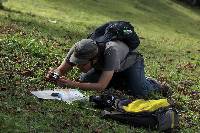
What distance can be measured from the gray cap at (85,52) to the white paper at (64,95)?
0.72 meters

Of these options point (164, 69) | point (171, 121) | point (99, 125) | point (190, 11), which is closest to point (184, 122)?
point (171, 121)

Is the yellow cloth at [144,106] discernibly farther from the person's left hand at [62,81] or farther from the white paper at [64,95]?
the person's left hand at [62,81]

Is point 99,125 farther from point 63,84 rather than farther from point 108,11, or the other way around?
point 108,11

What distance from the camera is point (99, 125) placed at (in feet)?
35.1

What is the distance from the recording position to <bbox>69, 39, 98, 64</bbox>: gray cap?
1208 centimetres

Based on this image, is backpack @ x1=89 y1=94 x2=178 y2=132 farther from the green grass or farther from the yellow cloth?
the green grass

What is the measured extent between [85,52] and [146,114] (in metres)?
2.14

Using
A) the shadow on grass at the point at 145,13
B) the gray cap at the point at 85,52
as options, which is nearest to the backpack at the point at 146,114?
the gray cap at the point at 85,52

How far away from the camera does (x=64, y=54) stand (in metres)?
18.3

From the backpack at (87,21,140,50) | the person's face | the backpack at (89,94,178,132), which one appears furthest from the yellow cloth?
the backpack at (87,21,140,50)

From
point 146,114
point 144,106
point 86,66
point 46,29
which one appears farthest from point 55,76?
point 46,29

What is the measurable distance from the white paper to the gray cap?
0.72m

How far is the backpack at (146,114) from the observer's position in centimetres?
1095

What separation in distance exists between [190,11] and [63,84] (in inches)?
1718
